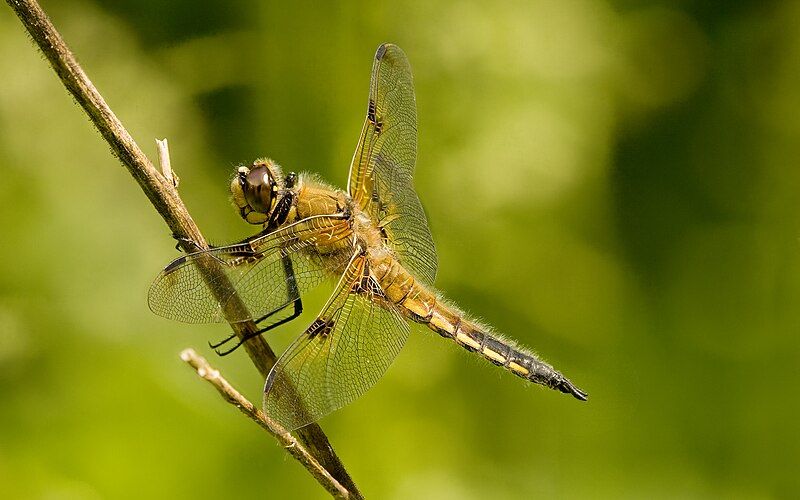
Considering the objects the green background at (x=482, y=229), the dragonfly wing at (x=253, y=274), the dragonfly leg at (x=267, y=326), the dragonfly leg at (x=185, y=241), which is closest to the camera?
the dragonfly leg at (x=185, y=241)

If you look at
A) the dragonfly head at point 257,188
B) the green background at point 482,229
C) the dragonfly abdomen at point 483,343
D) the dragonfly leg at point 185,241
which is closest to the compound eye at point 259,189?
the dragonfly head at point 257,188

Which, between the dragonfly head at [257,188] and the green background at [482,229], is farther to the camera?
the green background at [482,229]

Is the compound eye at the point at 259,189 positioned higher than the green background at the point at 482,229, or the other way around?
the green background at the point at 482,229

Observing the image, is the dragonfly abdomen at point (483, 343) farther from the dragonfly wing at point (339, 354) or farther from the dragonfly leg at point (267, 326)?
the dragonfly leg at point (267, 326)

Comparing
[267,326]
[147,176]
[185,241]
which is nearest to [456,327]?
[267,326]

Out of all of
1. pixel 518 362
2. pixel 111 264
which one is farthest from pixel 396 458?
pixel 111 264

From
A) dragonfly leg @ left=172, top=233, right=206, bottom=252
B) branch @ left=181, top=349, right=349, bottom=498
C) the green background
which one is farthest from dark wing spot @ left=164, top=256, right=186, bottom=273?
the green background
